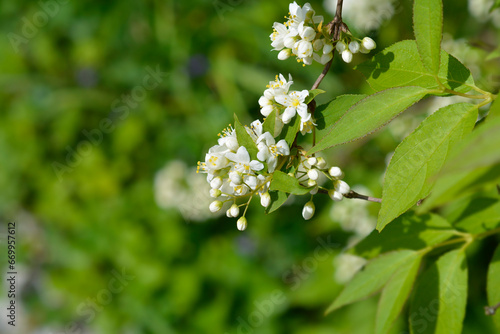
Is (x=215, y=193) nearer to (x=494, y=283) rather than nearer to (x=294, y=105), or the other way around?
(x=294, y=105)

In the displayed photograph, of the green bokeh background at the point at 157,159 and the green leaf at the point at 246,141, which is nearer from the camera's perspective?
the green leaf at the point at 246,141

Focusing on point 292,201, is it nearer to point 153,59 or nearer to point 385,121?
point 153,59

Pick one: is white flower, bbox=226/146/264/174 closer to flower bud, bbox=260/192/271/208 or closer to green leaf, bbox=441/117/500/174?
flower bud, bbox=260/192/271/208

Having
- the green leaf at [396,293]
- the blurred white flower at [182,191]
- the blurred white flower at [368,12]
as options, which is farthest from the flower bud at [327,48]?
the blurred white flower at [182,191]

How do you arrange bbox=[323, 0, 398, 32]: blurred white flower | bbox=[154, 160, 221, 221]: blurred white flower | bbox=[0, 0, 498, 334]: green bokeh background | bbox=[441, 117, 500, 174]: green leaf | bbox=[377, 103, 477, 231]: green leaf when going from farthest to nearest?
bbox=[0, 0, 498, 334]: green bokeh background, bbox=[154, 160, 221, 221]: blurred white flower, bbox=[323, 0, 398, 32]: blurred white flower, bbox=[377, 103, 477, 231]: green leaf, bbox=[441, 117, 500, 174]: green leaf

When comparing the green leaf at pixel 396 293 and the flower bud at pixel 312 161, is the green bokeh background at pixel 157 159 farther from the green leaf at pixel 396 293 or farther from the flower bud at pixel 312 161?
the flower bud at pixel 312 161

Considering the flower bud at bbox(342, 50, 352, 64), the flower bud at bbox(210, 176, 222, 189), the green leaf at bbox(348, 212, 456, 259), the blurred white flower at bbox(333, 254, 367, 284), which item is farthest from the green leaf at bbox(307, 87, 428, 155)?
Result: the blurred white flower at bbox(333, 254, 367, 284)
